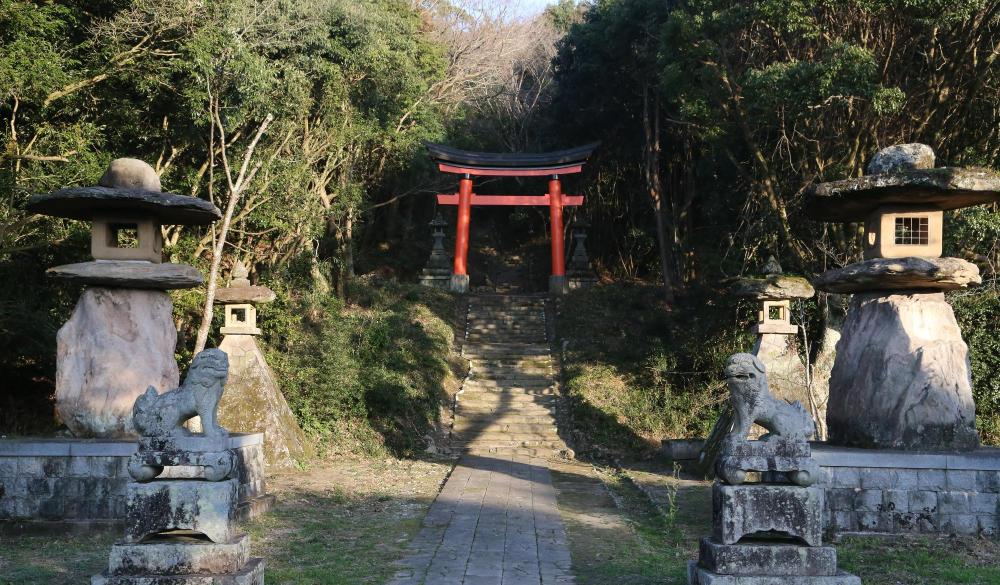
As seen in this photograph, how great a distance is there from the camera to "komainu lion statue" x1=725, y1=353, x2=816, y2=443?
17.5ft

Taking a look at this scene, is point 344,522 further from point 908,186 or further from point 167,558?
point 908,186

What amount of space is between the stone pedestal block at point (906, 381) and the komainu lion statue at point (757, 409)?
11.3 feet

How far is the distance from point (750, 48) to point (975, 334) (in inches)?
242

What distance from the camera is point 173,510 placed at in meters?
5.13

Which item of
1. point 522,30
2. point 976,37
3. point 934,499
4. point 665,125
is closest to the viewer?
point 934,499

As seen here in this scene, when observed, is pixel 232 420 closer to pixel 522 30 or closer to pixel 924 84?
pixel 924 84

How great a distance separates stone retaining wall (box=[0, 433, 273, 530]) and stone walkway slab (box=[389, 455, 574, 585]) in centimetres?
300

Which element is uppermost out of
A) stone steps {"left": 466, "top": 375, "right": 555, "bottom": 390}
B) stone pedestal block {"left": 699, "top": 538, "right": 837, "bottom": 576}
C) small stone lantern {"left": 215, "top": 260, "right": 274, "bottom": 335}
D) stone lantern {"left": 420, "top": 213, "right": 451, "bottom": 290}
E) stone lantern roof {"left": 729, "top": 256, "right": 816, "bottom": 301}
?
stone lantern {"left": 420, "top": 213, "right": 451, "bottom": 290}

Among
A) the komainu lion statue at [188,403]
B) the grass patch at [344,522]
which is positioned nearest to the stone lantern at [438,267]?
the grass patch at [344,522]

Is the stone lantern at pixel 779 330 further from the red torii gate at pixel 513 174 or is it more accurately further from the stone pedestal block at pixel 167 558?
the red torii gate at pixel 513 174

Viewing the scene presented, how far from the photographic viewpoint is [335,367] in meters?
15.0

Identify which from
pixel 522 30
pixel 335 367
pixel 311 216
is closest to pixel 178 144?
pixel 311 216

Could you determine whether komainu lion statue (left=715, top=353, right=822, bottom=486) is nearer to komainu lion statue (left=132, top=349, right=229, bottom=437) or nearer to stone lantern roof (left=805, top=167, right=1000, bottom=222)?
komainu lion statue (left=132, top=349, right=229, bottom=437)

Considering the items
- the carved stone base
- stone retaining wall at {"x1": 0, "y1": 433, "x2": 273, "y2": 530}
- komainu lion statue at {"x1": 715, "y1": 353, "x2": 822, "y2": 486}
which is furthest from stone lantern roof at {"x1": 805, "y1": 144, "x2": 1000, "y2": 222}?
stone retaining wall at {"x1": 0, "y1": 433, "x2": 273, "y2": 530}
